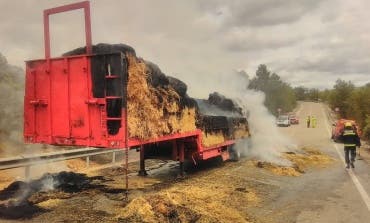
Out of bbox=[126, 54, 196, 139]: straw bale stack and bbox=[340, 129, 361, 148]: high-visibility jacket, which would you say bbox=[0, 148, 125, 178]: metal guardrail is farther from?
bbox=[340, 129, 361, 148]: high-visibility jacket

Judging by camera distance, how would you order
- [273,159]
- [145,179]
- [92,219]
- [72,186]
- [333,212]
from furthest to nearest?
1. [273,159]
2. [145,179]
3. [72,186]
4. [333,212]
5. [92,219]

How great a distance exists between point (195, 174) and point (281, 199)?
386 centimetres

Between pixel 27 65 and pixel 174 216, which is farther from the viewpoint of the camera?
pixel 27 65

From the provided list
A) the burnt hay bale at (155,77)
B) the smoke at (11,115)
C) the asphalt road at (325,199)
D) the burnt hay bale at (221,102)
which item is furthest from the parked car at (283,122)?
the burnt hay bale at (155,77)

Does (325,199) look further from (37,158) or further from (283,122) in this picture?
(283,122)

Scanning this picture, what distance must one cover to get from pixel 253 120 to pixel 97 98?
1163 centimetres

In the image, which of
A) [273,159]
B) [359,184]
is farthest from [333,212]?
[273,159]

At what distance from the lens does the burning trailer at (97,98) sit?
28.2 ft

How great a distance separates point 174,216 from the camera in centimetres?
725

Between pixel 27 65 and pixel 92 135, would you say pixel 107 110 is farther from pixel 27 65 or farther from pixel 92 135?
pixel 27 65

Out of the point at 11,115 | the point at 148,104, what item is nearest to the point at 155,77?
the point at 148,104

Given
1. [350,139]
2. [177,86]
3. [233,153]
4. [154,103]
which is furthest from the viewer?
[233,153]

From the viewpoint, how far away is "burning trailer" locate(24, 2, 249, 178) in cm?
859

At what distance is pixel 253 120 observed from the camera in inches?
760
